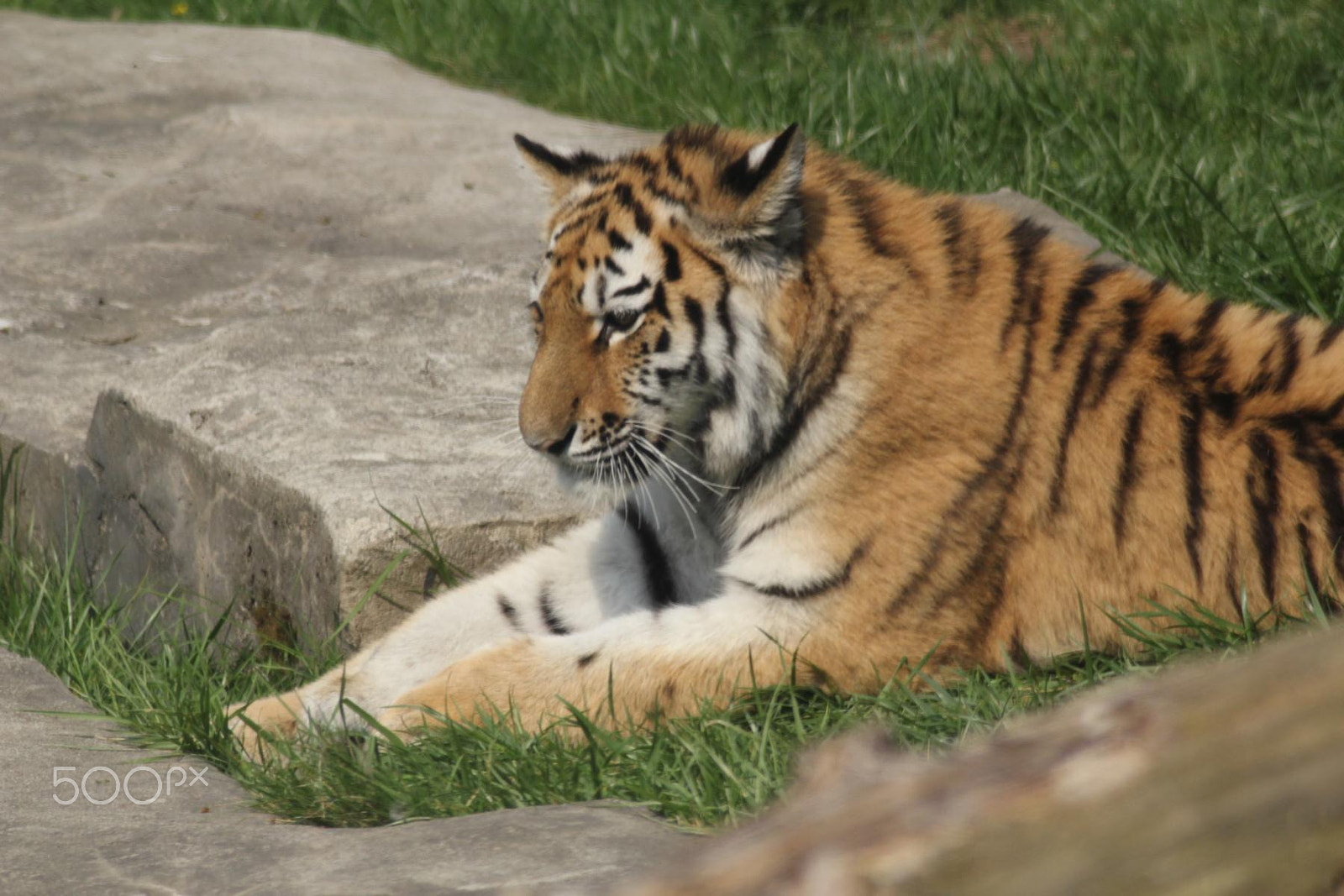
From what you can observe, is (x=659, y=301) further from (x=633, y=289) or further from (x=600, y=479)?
(x=600, y=479)

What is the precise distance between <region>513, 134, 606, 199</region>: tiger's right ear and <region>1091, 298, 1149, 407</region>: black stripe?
3.35 feet

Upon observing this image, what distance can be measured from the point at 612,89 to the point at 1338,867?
16.5 feet

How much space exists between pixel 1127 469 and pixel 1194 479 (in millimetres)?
112

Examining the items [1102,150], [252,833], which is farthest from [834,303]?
[1102,150]

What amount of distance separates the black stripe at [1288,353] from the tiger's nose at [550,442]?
4.03 ft

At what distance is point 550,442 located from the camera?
2.84 metres

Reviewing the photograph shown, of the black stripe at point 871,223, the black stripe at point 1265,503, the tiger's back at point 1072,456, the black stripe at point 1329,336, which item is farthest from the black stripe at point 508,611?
the black stripe at point 1329,336

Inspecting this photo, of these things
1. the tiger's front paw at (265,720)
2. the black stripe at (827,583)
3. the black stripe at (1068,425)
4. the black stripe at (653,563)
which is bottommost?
the tiger's front paw at (265,720)

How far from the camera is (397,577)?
3.23m

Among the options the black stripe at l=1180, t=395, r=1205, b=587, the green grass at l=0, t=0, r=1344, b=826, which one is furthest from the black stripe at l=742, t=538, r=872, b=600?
the black stripe at l=1180, t=395, r=1205, b=587

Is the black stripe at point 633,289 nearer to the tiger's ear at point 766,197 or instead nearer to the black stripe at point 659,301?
the black stripe at point 659,301

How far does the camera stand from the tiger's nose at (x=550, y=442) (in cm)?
284

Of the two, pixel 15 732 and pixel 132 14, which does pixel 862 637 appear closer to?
pixel 15 732

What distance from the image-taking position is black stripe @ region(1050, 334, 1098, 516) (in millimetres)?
2844
